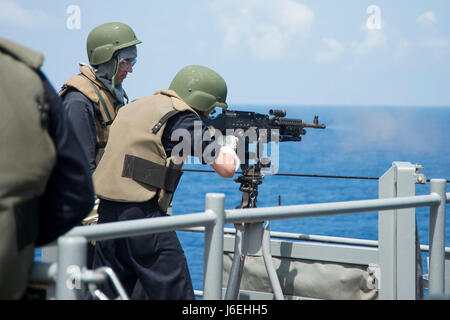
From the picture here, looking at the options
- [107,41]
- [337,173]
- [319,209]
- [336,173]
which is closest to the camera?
[319,209]

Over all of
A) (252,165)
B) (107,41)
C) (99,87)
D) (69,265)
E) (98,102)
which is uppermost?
(107,41)

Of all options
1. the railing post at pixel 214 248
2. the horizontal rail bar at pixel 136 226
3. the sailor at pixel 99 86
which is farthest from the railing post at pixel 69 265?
the sailor at pixel 99 86

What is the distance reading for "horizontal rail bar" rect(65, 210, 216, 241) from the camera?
7.00ft

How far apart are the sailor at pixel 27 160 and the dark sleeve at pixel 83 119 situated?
6.23 ft

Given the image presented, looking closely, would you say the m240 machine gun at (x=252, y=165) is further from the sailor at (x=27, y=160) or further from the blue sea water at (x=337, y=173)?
the blue sea water at (x=337, y=173)

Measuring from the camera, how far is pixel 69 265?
1843mm

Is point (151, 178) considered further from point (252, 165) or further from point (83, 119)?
point (252, 165)

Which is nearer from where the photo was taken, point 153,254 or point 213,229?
point 213,229

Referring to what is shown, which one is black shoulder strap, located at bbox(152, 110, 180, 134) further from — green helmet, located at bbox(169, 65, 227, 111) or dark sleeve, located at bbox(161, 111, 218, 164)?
green helmet, located at bbox(169, 65, 227, 111)

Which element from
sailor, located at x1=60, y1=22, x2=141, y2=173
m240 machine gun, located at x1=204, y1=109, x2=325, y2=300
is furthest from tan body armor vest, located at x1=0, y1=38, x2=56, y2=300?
sailor, located at x1=60, y1=22, x2=141, y2=173

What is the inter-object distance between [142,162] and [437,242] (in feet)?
4.71

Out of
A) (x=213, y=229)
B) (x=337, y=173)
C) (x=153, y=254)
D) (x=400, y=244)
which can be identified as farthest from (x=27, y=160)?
(x=337, y=173)

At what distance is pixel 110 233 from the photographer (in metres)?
2.21
